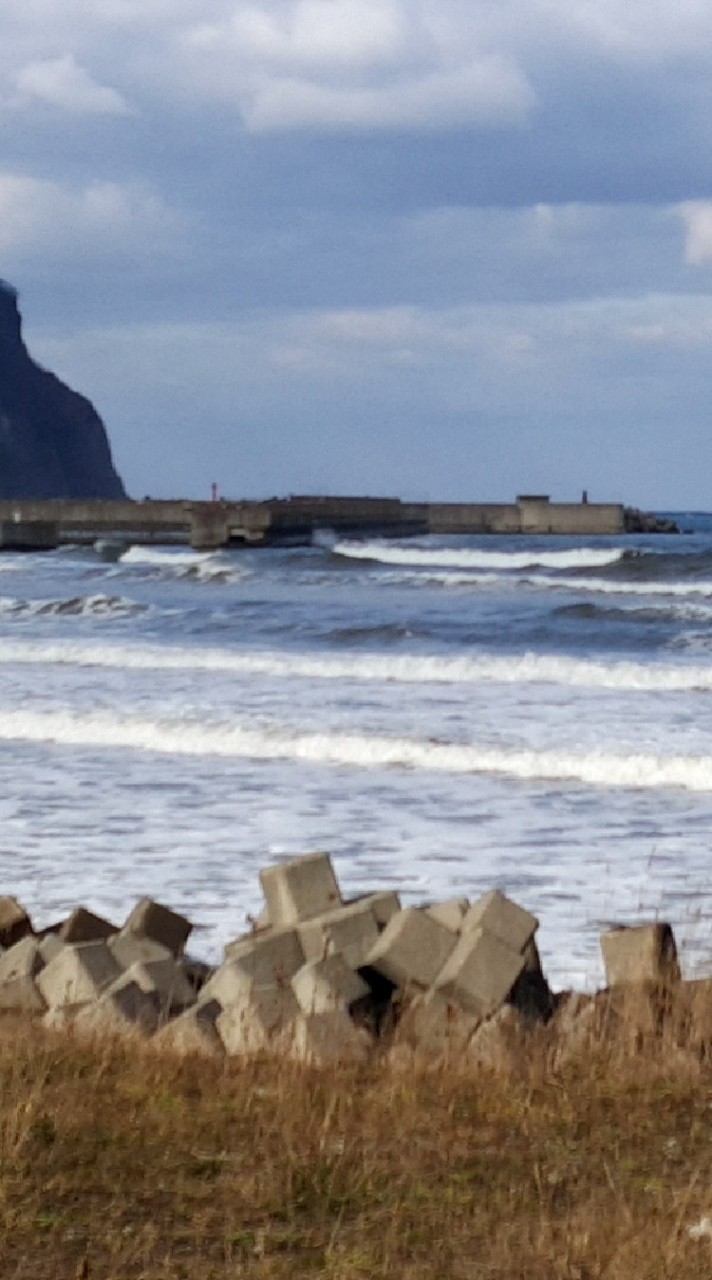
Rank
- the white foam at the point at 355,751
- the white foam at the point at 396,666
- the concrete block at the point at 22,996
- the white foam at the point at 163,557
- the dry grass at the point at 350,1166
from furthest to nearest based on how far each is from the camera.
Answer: the white foam at the point at 163,557
the white foam at the point at 396,666
the white foam at the point at 355,751
the concrete block at the point at 22,996
the dry grass at the point at 350,1166

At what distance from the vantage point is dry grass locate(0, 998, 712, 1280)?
11.3ft

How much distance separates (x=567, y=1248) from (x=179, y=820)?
7487mm

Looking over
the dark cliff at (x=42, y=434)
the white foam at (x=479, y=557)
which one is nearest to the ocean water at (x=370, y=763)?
the white foam at (x=479, y=557)

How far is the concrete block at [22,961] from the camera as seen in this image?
6.07 meters

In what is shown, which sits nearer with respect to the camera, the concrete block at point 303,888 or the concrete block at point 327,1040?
the concrete block at point 327,1040

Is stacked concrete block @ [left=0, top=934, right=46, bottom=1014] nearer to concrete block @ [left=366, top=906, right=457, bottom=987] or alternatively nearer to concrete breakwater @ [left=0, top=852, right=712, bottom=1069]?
concrete breakwater @ [left=0, top=852, right=712, bottom=1069]

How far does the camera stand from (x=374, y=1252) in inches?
138

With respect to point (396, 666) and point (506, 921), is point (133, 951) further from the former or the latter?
point (396, 666)

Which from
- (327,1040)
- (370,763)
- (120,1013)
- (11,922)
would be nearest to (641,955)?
(327,1040)

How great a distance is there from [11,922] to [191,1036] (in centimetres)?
202

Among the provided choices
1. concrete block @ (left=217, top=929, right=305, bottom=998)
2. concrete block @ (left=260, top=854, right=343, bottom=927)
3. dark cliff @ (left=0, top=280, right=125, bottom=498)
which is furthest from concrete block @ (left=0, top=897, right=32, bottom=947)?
dark cliff @ (left=0, top=280, right=125, bottom=498)

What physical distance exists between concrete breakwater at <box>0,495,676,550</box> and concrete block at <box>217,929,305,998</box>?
201 feet

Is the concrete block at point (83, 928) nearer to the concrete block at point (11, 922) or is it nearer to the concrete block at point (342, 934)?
the concrete block at point (11, 922)

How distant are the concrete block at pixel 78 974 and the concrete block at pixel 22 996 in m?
0.03
